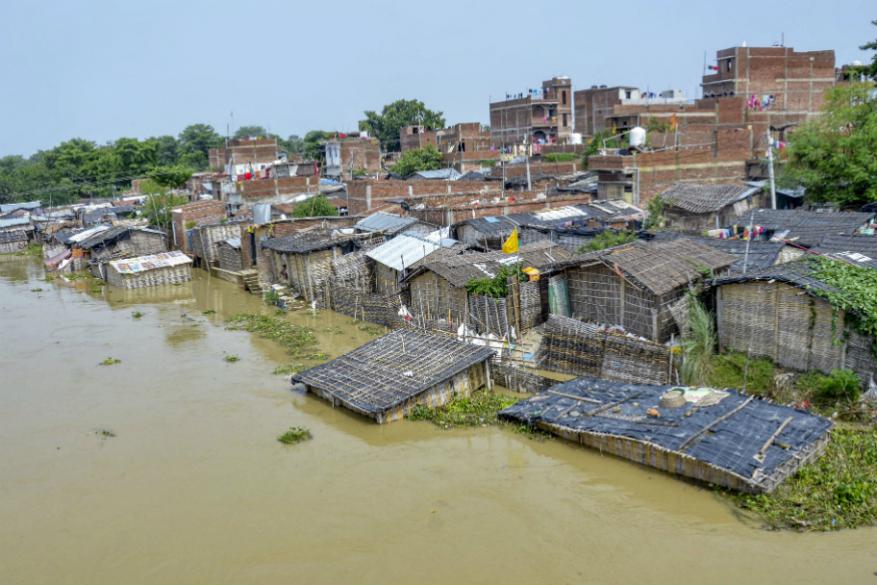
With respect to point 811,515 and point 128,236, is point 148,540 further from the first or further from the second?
point 128,236

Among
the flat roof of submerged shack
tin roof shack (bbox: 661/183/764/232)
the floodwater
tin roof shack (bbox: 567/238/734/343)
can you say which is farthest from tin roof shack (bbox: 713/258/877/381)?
tin roof shack (bbox: 661/183/764/232)

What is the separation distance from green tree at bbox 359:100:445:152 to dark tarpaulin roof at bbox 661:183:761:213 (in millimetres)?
37292

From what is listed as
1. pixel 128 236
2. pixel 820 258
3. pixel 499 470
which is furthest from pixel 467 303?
pixel 128 236

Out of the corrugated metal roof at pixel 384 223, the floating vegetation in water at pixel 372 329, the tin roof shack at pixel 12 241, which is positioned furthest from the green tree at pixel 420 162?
the floating vegetation in water at pixel 372 329

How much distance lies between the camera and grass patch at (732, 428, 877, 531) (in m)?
7.98

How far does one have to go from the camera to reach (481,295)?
14.2m

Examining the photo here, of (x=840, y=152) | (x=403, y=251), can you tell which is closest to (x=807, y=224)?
(x=840, y=152)

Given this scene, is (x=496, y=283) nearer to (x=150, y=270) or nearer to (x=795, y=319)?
(x=795, y=319)

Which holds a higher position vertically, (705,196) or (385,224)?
(705,196)

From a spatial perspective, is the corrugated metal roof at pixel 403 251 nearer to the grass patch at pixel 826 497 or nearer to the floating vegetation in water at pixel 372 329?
the floating vegetation in water at pixel 372 329

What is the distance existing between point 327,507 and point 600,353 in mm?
5263

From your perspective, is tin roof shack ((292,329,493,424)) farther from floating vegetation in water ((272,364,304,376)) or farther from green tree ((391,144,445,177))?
green tree ((391,144,445,177))

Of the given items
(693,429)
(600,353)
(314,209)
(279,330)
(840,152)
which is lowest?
(279,330)

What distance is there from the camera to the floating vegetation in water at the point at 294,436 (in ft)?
37.3
